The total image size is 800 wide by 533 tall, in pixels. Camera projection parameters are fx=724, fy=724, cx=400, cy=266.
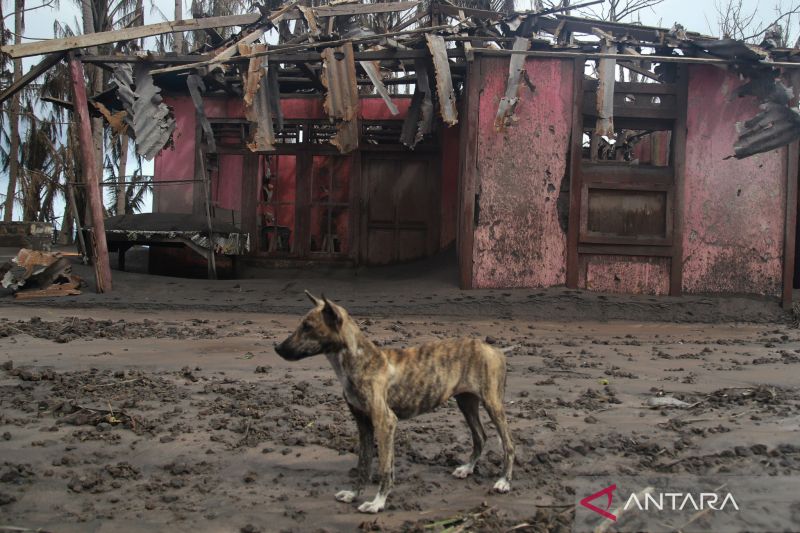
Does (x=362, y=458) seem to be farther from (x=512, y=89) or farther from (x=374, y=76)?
Result: (x=374, y=76)

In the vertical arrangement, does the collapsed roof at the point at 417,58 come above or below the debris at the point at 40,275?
above

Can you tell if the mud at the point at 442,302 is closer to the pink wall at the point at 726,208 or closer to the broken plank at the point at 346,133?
the pink wall at the point at 726,208

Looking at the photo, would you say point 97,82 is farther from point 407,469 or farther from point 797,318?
point 407,469

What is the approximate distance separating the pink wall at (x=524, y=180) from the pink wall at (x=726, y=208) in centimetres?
206

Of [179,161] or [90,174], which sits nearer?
[90,174]

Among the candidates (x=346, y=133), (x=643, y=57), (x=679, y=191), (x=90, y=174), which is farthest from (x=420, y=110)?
(x=90, y=174)

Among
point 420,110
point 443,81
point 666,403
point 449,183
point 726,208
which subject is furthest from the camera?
point 449,183

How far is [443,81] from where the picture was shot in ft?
35.1

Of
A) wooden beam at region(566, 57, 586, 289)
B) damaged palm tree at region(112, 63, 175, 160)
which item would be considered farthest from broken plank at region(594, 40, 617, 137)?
damaged palm tree at region(112, 63, 175, 160)

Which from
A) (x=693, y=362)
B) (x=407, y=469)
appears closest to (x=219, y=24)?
(x=693, y=362)

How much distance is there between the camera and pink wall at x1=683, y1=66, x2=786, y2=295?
37.3 feet

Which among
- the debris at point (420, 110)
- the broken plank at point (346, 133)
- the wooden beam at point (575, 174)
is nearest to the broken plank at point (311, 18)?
the debris at point (420, 110)

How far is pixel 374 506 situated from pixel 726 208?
31.9 feet

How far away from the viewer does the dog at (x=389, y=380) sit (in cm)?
353
